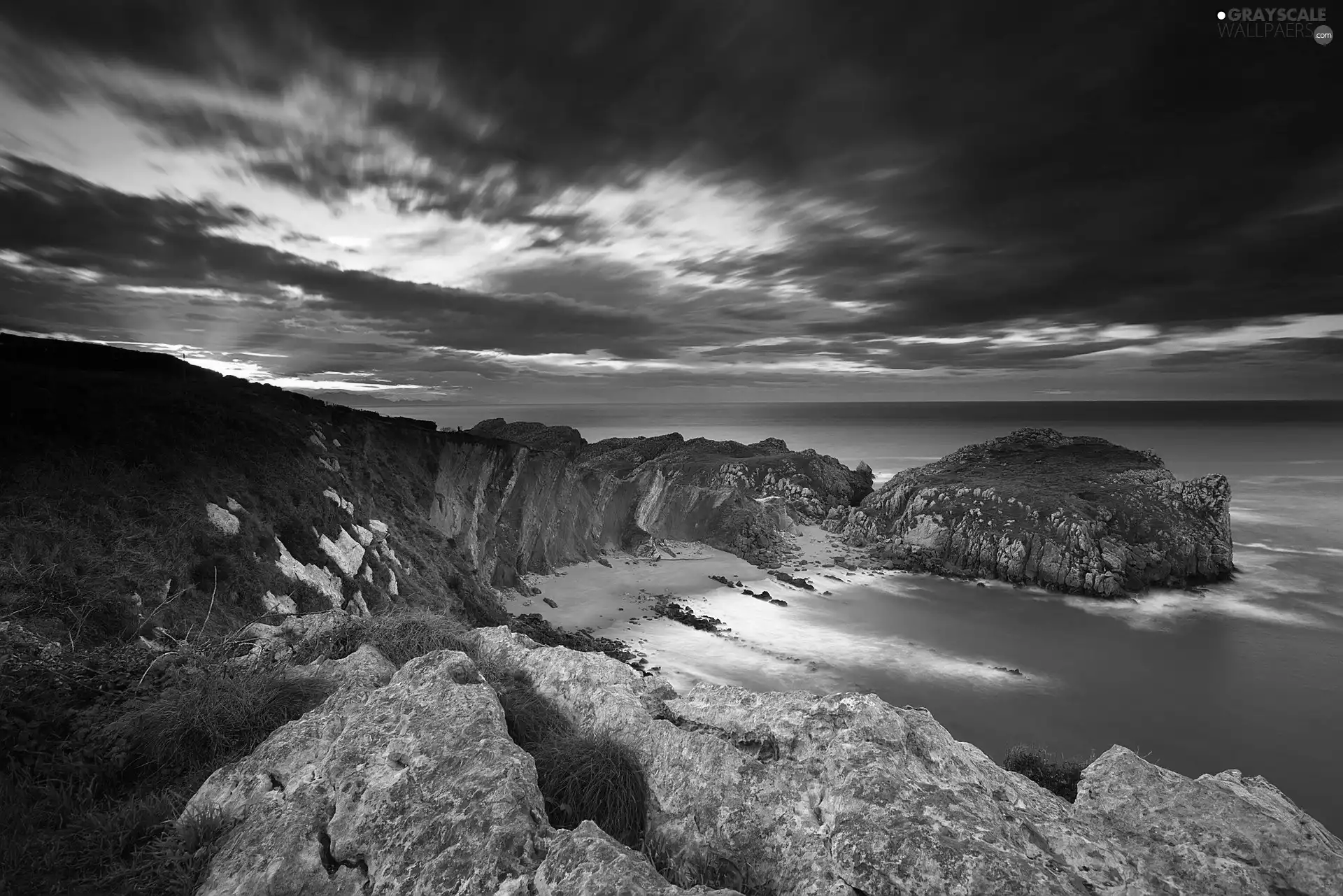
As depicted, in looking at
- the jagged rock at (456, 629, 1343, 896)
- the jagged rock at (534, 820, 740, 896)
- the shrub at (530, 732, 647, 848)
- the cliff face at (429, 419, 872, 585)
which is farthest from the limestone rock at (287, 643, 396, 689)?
the cliff face at (429, 419, 872, 585)

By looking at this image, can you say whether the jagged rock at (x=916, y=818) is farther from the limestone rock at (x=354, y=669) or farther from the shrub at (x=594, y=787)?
the limestone rock at (x=354, y=669)

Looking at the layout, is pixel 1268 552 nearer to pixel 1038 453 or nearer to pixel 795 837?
pixel 1038 453

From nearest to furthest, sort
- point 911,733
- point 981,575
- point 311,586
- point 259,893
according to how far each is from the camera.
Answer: point 259,893
point 911,733
point 311,586
point 981,575

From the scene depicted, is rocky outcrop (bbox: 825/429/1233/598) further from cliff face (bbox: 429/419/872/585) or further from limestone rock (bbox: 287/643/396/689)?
limestone rock (bbox: 287/643/396/689)

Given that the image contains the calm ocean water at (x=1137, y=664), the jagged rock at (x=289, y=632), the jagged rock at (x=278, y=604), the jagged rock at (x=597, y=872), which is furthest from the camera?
the calm ocean water at (x=1137, y=664)

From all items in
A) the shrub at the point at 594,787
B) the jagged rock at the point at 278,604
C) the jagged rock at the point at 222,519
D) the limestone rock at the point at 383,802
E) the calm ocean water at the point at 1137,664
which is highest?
the jagged rock at the point at 222,519

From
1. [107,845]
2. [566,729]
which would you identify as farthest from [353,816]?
[566,729]

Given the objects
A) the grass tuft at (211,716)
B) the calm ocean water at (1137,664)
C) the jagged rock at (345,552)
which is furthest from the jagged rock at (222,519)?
the calm ocean water at (1137,664)
